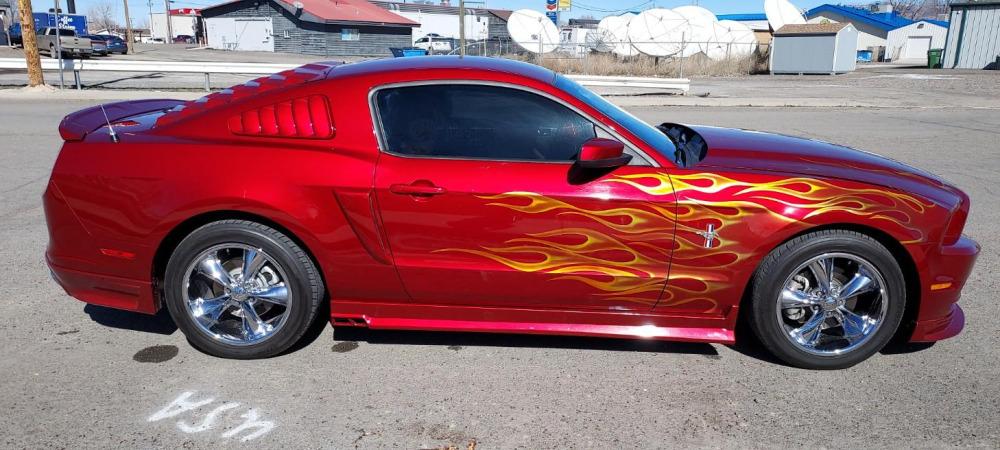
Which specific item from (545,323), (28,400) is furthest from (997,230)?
(28,400)

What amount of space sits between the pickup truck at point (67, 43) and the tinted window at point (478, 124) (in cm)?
3908

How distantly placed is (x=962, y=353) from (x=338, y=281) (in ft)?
11.0

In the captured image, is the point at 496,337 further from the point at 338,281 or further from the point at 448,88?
the point at 448,88

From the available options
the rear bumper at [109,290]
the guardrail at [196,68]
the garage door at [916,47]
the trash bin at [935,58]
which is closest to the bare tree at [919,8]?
the garage door at [916,47]

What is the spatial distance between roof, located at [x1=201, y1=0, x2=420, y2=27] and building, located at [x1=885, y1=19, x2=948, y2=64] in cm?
3963

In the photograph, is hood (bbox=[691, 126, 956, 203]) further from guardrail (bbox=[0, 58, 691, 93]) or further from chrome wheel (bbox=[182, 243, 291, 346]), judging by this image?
guardrail (bbox=[0, 58, 691, 93])

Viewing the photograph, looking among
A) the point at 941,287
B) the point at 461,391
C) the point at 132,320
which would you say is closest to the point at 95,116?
the point at 132,320

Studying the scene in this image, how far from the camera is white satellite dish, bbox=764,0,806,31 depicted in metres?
39.1

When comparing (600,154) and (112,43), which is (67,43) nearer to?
(112,43)

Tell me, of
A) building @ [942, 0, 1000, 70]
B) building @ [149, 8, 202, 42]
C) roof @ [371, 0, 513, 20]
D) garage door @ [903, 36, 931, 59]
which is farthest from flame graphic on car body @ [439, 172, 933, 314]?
building @ [149, 8, 202, 42]

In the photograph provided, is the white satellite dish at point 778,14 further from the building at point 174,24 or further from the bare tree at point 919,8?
the bare tree at point 919,8

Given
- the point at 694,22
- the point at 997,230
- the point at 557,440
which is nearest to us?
the point at 557,440

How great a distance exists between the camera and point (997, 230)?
629 cm

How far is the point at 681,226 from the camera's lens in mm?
3467
